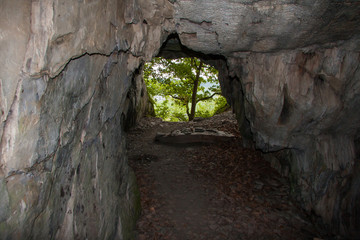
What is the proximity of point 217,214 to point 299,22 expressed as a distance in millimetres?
6091

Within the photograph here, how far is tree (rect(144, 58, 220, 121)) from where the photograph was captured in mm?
18469

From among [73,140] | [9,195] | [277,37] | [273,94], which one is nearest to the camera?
[9,195]

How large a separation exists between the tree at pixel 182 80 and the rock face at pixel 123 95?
34.6 feet

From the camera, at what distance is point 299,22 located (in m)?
5.45

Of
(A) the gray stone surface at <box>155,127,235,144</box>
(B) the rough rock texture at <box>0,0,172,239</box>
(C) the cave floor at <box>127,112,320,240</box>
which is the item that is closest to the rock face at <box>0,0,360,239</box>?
(B) the rough rock texture at <box>0,0,172,239</box>

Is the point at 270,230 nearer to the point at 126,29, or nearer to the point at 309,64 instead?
the point at 309,64

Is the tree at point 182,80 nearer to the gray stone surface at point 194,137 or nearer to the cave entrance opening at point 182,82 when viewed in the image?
the cave entrance opening at point 182,82

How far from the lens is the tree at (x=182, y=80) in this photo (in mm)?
18469

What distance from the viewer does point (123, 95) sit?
20.7 feet

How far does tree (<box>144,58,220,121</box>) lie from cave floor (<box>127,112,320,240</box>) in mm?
8339

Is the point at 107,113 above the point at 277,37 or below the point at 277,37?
below

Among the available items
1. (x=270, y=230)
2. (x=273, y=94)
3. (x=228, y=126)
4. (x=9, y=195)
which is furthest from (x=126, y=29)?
(x=228, y=126)

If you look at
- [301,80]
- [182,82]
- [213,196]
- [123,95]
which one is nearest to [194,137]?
[213,196]

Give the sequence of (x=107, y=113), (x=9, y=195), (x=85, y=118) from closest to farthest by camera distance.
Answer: (x=9, y=195)
(x=85, y=118)
(x=107, y=113)
